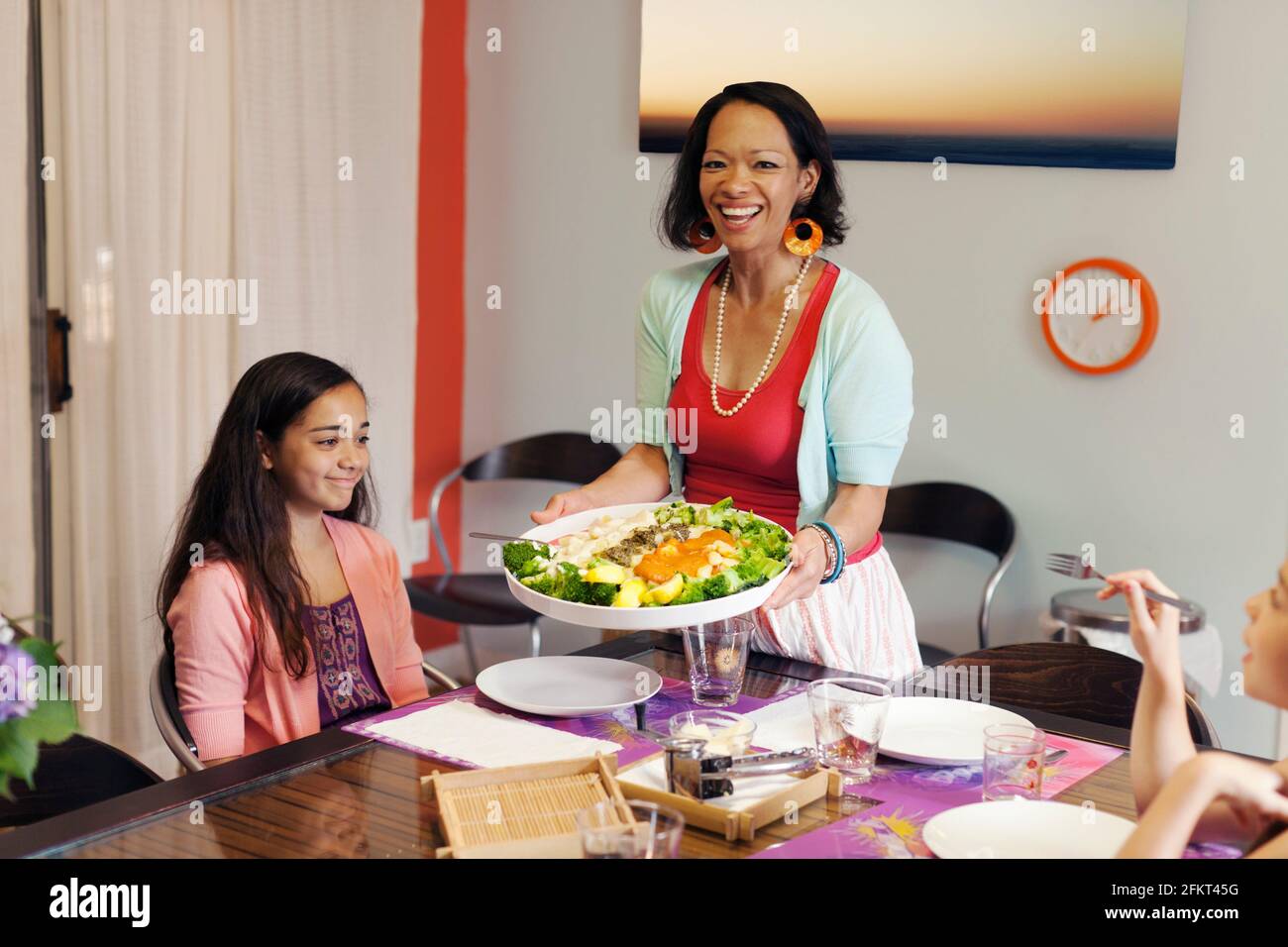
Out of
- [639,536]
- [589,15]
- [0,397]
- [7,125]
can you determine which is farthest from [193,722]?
[589,15]

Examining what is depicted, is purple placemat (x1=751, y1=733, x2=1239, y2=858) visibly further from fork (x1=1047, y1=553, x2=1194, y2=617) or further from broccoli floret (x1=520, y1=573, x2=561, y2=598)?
broccoli floret (x1=520, y1=573, x2=561, y2=598)

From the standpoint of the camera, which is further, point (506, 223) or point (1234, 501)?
point (506, 223)

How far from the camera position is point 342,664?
2.12 m

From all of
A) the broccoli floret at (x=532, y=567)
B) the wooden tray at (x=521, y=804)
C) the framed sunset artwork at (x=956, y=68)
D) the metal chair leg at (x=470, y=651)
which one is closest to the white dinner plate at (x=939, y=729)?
the wooden tray at (x=521, y=804)

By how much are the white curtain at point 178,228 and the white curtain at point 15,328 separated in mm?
121

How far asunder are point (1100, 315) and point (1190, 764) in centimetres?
233

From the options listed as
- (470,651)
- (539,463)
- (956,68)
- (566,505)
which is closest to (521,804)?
(566,505)

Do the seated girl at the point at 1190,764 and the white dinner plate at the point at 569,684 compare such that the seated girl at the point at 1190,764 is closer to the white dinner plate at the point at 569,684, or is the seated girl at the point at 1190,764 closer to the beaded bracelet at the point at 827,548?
the beaded bracelet at the point at 827,548

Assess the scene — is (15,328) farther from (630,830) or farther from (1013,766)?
(1013,766)

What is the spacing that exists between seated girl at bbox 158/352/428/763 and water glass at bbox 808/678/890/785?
889 millimetres

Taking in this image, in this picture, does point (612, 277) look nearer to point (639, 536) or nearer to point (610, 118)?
point (610, 118)

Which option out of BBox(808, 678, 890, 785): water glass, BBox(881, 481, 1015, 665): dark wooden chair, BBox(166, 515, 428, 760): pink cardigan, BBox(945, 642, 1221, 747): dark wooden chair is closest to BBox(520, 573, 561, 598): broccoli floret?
BBox(808, 678, 890, 785): water glass

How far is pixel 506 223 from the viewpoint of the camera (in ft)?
13.4
